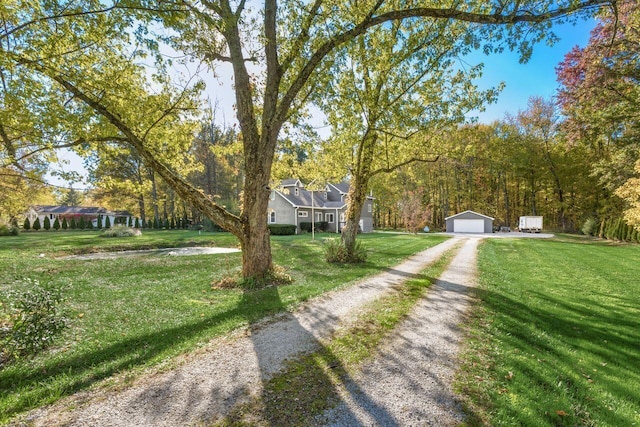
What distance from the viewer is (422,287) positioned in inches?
308

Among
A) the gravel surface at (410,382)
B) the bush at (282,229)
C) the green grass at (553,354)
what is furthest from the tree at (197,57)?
the bush at (282,229)

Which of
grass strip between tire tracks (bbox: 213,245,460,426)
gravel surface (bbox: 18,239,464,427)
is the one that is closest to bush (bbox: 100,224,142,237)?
gravel surface (bbox: 18,239,464,427)

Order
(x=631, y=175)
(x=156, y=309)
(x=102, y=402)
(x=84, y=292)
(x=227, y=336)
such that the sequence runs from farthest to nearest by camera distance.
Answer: (x=631, y=175), (x=84, y=292), (x=156, y=309), (x=227, y=336), (x=102, y=402)

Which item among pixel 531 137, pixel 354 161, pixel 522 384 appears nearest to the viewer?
pixel 522 384

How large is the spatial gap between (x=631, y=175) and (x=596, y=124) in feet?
23.3

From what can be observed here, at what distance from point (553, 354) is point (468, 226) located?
3296 cm

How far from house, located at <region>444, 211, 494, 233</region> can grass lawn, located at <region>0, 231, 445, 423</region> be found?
26.0 m

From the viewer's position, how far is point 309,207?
3078 cm

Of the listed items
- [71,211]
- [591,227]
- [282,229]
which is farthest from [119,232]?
[591,227]

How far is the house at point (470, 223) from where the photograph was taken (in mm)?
33500

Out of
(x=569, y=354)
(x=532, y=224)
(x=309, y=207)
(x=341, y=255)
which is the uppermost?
(x=309, y=207)

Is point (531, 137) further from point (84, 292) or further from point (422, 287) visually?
point (84, 292)

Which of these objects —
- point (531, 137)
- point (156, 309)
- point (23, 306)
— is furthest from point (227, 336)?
point (531, 137)

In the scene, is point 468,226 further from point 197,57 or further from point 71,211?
point 71,211
